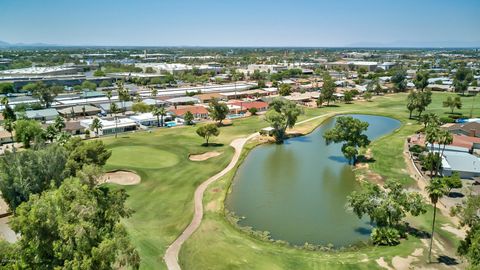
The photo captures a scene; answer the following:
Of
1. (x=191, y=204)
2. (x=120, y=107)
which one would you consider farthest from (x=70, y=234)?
(x=120, y=107)

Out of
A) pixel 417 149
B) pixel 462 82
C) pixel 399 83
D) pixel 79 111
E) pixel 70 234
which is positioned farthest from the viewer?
pixel 399 83

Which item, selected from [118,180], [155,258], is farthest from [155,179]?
[155,258]

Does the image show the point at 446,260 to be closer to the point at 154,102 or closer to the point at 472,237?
the point at 472,237

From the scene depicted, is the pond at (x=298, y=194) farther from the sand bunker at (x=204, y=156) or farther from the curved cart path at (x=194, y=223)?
the sand bunker at (x=204, y=156)

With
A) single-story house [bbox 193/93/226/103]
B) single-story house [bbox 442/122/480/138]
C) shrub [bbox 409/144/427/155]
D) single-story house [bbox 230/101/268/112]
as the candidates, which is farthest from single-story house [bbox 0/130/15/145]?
single-story house [bbox 442/122/480/138]

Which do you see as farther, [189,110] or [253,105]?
[253,105]

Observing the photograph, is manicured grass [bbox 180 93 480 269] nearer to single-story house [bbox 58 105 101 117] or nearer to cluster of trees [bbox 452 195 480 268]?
cluster of trees [bbox 452 195 480 268]

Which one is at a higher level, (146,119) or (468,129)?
(468,129)

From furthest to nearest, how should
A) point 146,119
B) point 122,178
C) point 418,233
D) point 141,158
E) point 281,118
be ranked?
point 146,119 < point 281,118 < point 141,158 < point 122,178 < point 418,233
